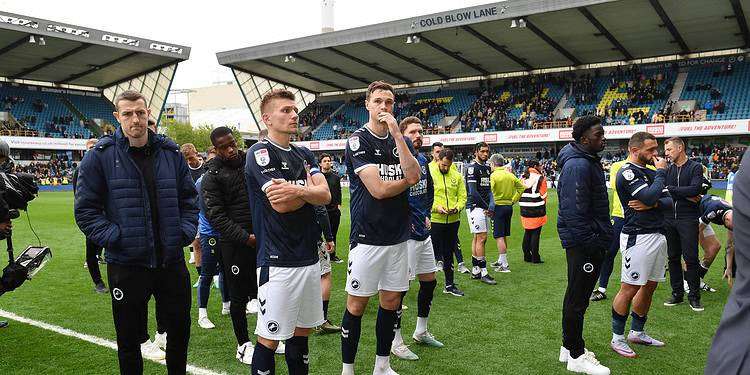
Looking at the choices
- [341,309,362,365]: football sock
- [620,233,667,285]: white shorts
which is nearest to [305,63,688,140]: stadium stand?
[620,233,667,285]: white shorts

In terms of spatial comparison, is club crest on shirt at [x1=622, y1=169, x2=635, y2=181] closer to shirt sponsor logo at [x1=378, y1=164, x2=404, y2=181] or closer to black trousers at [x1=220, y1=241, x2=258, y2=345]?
shirt sponsor logo at [x1=378, y1=164, x2=404, y2=181]

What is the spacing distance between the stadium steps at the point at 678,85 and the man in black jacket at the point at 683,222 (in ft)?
106

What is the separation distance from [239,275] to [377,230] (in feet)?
5.00

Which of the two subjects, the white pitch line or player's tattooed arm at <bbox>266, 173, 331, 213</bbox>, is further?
the white pitch line

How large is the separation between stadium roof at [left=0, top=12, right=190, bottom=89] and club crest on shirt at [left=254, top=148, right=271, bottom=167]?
116 ft

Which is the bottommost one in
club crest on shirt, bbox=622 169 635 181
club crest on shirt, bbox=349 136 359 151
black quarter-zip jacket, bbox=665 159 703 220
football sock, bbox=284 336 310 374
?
football sock, bbox=284 336 310 374

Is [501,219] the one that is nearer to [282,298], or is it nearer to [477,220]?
[477,220]

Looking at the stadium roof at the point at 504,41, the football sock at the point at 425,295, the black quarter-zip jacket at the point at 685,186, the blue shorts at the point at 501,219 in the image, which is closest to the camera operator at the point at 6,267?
the football sock at the point at 425,295

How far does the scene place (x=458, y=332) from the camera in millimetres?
5504

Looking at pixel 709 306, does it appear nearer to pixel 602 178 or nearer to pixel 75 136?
pixel 602 178

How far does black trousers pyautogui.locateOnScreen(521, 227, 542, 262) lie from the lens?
30.9 feet

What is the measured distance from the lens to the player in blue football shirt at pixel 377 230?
393 centimetres

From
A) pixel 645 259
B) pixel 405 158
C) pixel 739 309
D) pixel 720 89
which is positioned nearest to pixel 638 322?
pixel 645 259

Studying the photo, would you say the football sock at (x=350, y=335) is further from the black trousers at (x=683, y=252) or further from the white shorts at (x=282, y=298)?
the black trousers at (x=683, y=252)
